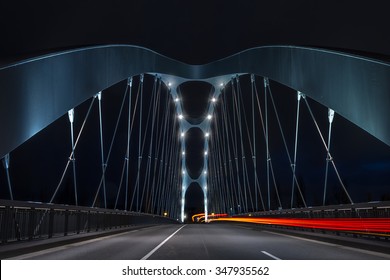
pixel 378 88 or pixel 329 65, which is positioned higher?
pixel 329 65

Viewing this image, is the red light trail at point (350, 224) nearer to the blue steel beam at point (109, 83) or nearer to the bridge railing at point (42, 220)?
the blue steel beam at point (109, 83)

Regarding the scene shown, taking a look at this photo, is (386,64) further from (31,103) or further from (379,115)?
(31,103)

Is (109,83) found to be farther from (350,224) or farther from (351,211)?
(350,224)

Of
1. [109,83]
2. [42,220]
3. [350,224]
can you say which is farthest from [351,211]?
[109,83]

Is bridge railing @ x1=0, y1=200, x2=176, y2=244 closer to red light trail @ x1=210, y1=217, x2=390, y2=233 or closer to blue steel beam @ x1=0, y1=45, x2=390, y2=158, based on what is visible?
blue steel beam @ x1=0, y1=45, x2=390, y2=158

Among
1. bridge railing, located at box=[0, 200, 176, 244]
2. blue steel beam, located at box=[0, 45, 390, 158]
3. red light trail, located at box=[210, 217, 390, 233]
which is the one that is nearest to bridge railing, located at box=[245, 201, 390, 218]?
red light trail, located at box=[210, 217, 390, 233]

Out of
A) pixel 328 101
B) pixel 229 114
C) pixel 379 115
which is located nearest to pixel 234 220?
pixel 229 114

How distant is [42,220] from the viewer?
11.6 metres

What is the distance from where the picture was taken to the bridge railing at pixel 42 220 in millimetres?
9453

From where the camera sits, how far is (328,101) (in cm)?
1570

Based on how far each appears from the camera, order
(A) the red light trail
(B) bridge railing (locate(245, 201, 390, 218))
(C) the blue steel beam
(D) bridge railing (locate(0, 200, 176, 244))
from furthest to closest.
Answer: (C) the blue steel beam → (B) bridge railing (locate(245, 201, 390, 218)) → (A) the red light trail → (D) bridge railing (locate(0, 200, 176, 244))

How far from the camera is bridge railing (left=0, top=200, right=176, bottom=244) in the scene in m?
9.45

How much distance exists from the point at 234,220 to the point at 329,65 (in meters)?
29.8
